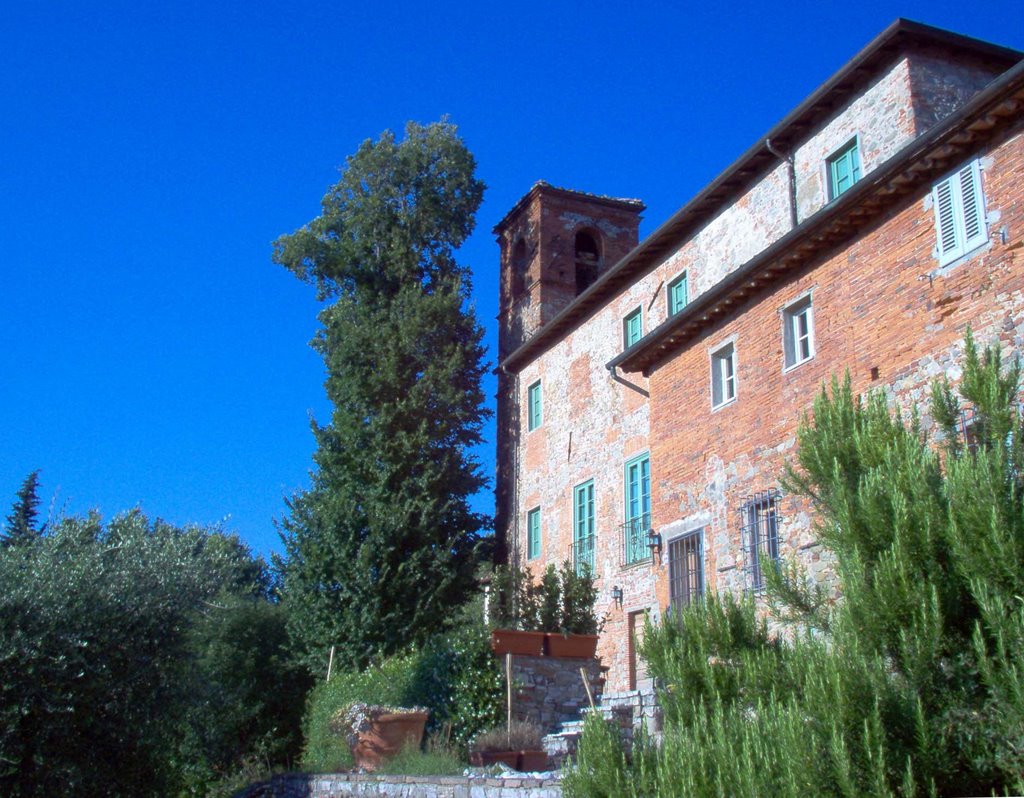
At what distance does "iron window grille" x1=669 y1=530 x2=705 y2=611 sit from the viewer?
1368 cm

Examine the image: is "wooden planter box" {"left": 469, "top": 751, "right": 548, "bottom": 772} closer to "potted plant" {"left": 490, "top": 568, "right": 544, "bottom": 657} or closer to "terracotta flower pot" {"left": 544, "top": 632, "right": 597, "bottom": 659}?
"potted plant" {"left": 490, "top": 568, "right": 544, "bottom": 657}

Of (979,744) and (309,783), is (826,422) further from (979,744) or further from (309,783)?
(309,783)

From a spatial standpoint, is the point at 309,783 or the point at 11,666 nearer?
the point at 11,666

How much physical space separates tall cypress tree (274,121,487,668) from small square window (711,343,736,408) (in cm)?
914

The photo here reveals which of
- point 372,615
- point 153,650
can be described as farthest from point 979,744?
point 372,615

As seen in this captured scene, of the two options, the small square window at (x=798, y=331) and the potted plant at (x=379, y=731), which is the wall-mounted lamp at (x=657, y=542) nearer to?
the small square window at (x=798, y=331)

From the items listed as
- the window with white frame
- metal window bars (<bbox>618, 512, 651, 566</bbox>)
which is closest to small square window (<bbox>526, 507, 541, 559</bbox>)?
metal window bars (<bbox>618, 512, 651, 566</bbox>)

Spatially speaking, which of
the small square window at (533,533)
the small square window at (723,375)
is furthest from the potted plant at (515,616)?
the small square window at (723,375)

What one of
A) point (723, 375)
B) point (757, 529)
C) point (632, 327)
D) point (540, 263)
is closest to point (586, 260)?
point (540, 263)

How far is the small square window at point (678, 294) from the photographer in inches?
763

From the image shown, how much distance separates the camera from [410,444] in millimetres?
22219

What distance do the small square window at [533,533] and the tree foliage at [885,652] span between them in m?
14.4

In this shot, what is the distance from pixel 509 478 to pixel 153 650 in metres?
13.0

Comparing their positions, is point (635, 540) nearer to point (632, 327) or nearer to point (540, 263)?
point (632, 327)
